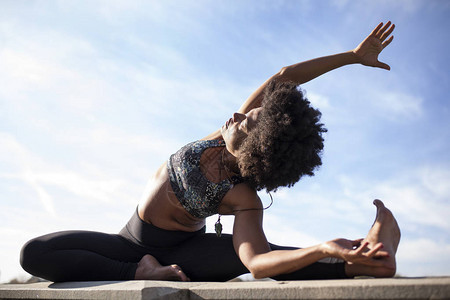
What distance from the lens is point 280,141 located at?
2.83 meters

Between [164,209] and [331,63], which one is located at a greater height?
[331,63]

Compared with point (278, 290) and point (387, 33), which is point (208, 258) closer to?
point (278, 290)

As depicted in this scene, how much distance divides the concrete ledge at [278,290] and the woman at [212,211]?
1.15 feet

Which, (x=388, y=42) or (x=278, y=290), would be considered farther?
(x=388, y=42)

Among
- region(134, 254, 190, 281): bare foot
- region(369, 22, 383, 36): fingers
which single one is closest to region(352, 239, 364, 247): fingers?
region(134, 254, 190, 281): bare foot

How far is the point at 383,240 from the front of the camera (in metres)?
2.31

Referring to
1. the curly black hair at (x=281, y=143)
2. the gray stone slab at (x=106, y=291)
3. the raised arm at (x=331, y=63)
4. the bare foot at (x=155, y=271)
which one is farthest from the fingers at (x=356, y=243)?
the raised arm at (x=331, y=63)

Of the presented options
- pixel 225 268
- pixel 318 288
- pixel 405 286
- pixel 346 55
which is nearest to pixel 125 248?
pixel 225 268

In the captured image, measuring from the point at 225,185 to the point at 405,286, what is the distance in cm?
145

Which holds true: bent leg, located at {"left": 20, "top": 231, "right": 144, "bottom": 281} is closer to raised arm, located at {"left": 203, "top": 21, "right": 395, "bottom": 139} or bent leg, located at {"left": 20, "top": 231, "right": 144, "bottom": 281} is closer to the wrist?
raised arm, located at {"left": 203, "top": 21, "right": 395, "bottom": 139}

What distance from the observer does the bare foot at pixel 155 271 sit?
2887 mm

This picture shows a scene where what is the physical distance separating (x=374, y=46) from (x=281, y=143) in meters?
1.67

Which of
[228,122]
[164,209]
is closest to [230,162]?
[228,122]

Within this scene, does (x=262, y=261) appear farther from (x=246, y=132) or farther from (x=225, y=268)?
(x=246, y=132)
